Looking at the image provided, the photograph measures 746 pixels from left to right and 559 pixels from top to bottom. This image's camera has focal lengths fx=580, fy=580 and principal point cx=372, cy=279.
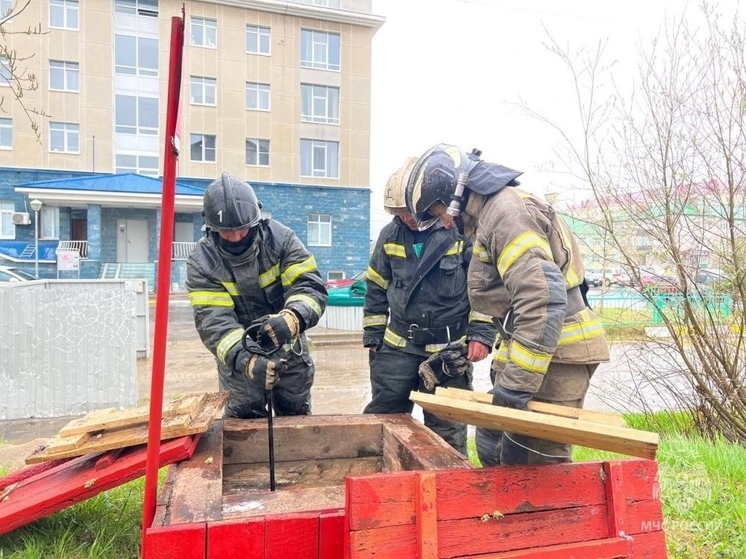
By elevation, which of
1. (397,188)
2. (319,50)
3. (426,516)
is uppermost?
(319,50)

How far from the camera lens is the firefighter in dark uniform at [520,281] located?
1983 millimetres

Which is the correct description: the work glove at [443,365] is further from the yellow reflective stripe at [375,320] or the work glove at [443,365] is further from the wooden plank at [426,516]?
the wooden plank at [426,516]

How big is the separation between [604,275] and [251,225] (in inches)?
129

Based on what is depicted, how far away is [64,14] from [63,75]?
7.44 feet

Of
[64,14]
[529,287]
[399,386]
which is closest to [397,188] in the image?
[399,386]

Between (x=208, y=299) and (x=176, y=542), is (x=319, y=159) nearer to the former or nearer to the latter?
(x=208, y=299)

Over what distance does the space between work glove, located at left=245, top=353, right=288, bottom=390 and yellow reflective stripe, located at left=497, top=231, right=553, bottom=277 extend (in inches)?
47.5

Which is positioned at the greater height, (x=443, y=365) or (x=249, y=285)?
(x=249, y=285)

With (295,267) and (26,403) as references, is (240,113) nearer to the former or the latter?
(26,403)

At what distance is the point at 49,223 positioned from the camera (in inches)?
857

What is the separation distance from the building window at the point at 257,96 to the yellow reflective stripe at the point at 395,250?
21.2 m

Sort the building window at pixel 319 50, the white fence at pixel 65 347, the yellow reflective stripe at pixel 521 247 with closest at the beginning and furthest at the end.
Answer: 1. the yellow reflective stripe at pixel 521 247
2. the white fence at pixel 65 347
3. the building window at pixel 319 50

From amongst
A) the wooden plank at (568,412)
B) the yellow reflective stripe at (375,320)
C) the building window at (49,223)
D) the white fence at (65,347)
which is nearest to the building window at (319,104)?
the building window at (49,223)

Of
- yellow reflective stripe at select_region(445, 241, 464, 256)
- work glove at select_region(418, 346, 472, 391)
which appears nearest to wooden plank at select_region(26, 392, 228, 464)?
work glove at select_region(418, 346, 472, 391)
